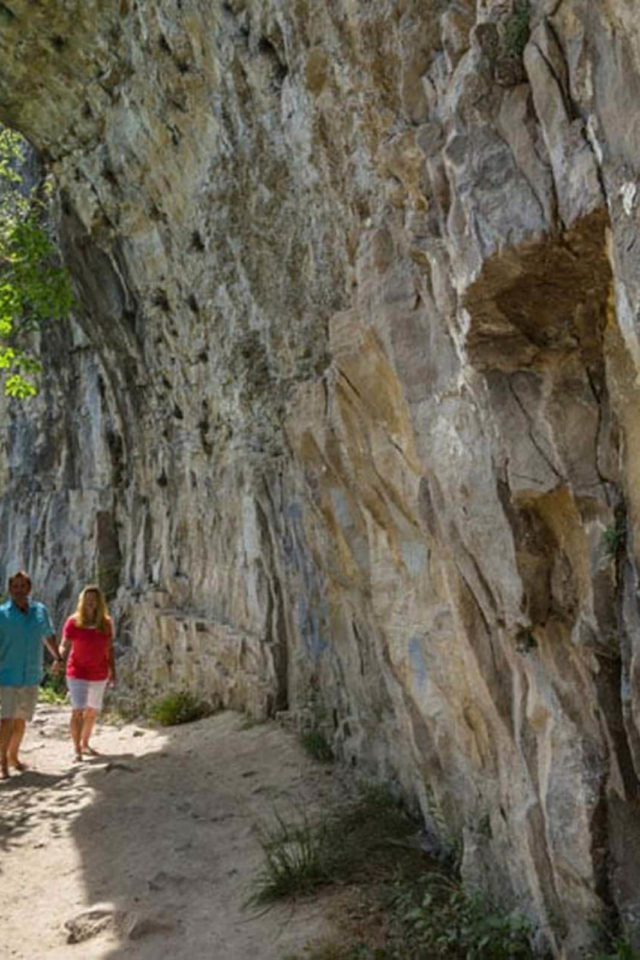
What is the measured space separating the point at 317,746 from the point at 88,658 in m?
2.18

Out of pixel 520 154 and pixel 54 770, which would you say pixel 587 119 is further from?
pixel 54 770

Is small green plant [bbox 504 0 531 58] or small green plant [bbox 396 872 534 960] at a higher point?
small green plant [bbox 504 0 531 58]

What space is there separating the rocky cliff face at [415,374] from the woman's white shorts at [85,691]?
1.74 m

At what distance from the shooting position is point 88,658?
842 centimetres

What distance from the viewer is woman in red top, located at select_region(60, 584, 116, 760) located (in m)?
8.39

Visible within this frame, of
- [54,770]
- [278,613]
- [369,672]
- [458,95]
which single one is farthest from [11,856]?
[458,95]

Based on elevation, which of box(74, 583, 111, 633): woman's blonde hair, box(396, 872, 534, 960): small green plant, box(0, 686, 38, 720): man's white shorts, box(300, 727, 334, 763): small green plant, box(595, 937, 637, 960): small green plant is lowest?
box(396, 872, 534, 960): small green plant

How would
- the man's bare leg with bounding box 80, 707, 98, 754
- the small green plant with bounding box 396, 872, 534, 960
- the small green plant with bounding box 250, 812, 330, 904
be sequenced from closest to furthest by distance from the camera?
1. the small green plant with bounding box 396, 872, 534, 960
2. the small green plant with bounding box 250, 812, 330, 904
3. the man's bare leg with bounding box 80, 707, 98, 754

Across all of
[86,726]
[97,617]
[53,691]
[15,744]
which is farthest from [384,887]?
[53,691]

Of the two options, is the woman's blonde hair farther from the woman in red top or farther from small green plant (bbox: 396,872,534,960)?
small green plant (bbox: 396,872,534,960)

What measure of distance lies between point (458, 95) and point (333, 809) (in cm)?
454

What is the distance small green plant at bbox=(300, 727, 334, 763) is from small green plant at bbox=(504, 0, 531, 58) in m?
5.67

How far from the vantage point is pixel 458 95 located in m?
3.78

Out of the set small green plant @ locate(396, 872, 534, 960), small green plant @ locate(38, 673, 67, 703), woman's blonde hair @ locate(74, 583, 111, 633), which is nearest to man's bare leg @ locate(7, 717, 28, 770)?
woman's blonde hair @ locate(74, 583, 111, 633)
